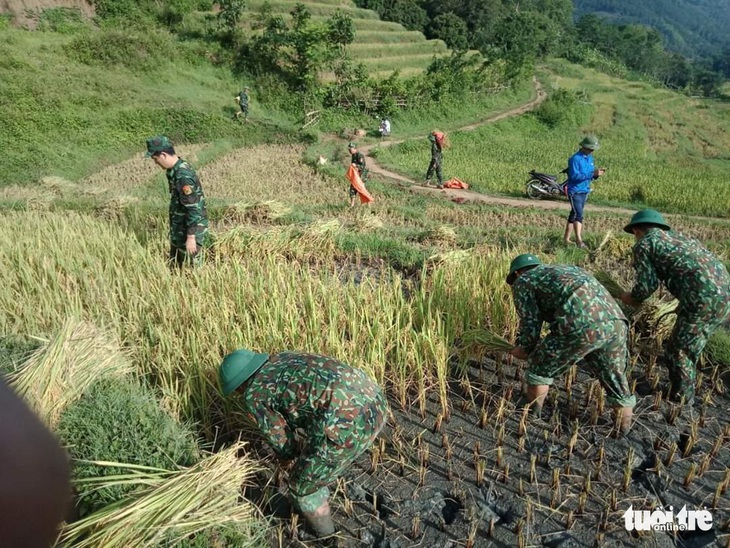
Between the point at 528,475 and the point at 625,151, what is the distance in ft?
59.6

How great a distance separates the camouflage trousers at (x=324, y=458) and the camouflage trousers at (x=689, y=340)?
207 centimetres

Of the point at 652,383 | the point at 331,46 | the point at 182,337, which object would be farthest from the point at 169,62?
the point at 652,383

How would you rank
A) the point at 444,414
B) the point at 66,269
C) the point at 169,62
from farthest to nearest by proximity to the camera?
1. the point at 169,62
2. the point at 66,269
3. the point at 444,414

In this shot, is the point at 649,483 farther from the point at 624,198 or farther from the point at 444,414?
the point at 624,198

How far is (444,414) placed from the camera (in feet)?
9.95

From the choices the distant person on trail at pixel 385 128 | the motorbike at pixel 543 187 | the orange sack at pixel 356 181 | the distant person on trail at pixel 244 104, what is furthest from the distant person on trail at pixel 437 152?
the distant person on trail at pixel 244 104

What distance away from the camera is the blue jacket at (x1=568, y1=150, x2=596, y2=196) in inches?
237

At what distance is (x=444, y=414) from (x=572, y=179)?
13.8ft

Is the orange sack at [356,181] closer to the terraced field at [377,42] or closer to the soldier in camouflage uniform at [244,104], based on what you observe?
the soldier in camouflage uniform at [244,104]

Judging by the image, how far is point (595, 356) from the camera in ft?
9.14

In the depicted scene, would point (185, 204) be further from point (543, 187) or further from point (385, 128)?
point (385, 128)

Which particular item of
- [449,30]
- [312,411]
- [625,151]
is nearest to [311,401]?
[312,411]

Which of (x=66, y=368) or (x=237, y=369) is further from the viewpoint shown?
(x=66, y=368)

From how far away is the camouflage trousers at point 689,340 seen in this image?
9.73 ft
